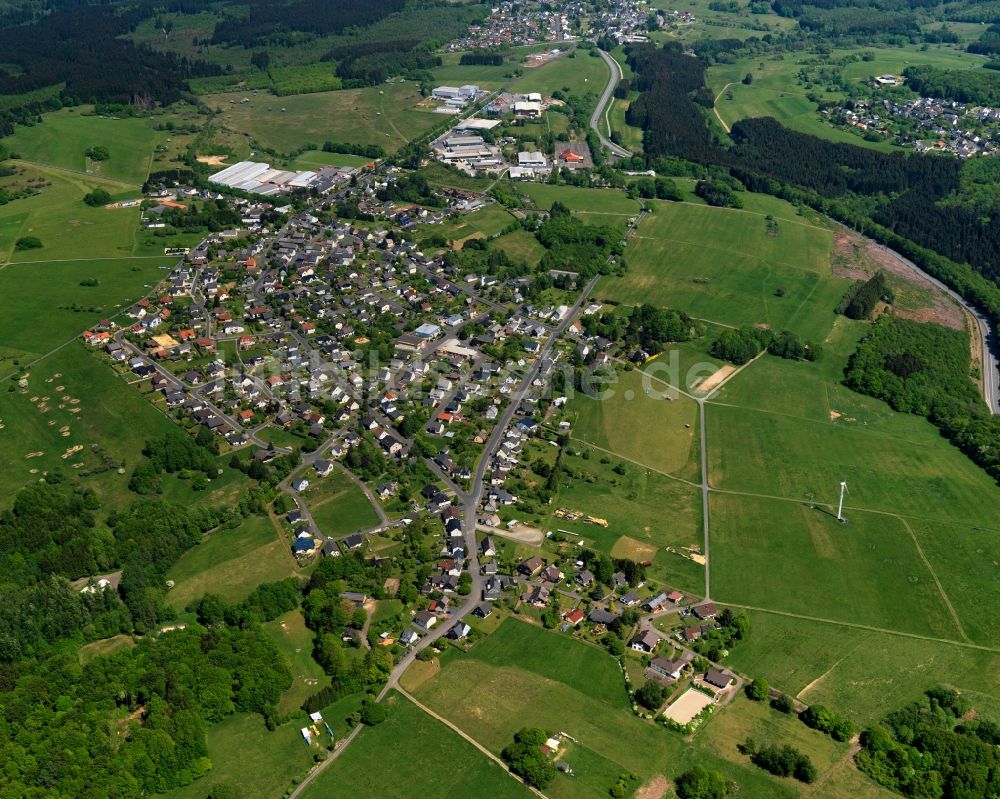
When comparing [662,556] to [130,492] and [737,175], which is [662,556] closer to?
[130,492]

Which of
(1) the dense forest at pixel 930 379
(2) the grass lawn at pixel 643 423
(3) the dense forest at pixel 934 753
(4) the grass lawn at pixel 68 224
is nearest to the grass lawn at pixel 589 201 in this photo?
(1) the dense forest at pixel 930 379

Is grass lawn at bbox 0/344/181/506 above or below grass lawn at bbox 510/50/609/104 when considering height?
below

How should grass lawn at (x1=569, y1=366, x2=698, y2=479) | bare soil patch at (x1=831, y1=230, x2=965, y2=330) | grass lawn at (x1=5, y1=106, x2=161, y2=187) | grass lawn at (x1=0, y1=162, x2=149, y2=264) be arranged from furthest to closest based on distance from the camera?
1. grass lawn at (x1=5, y1=106, x2=161, y2=187)
2. grass lawn at (x1=0, y1=162, x2=149, y2=264)
3. bare soil patch at (x1=831, y1=230, x2=965, y2=330)
4. grass lawn at (x1=569, y1=366, x2=698, y2=479)

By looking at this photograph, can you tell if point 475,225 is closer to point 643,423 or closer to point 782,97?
point 643,423

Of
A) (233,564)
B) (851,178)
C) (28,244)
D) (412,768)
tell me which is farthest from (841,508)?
(28,244)

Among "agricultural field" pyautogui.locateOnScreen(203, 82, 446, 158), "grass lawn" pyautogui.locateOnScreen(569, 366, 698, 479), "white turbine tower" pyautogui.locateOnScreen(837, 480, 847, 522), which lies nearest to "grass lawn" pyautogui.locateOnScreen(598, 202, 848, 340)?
"grass lawn" pyautogui.locateOnScreen(569, 366, 698, 479)

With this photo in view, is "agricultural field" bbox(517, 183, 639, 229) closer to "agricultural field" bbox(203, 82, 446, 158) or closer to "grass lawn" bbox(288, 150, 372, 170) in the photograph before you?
"grass lawn" bbox(288, 150, 372, 170)
